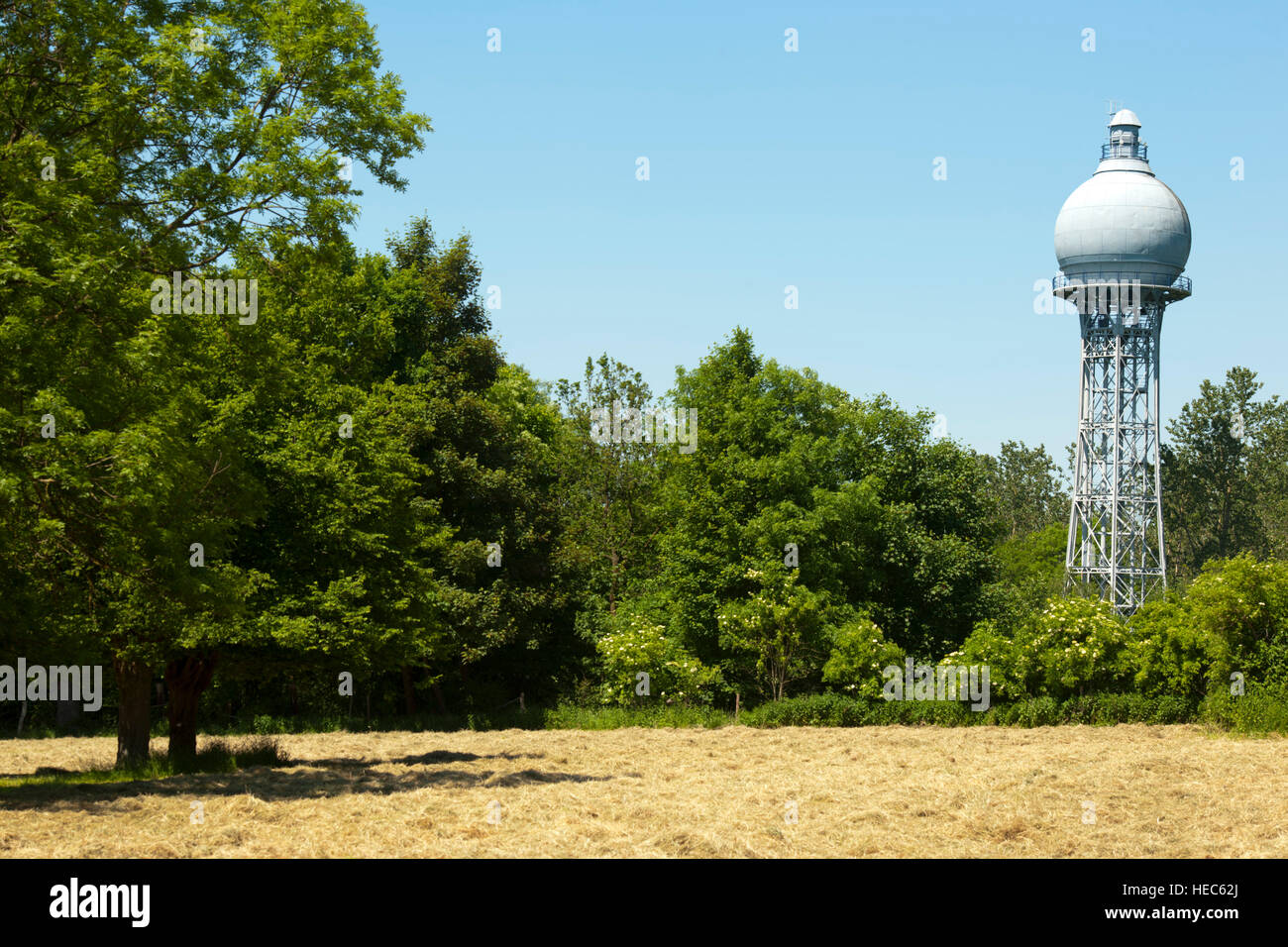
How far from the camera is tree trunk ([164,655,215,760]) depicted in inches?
990

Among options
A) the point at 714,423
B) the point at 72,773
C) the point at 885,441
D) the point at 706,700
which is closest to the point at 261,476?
the point at 72,773

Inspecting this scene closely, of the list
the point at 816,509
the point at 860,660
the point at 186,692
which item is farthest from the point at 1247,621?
the point at 186,692

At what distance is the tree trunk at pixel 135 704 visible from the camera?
2456cm

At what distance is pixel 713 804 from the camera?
718 inches

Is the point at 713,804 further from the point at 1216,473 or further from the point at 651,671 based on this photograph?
the point at 1216,473

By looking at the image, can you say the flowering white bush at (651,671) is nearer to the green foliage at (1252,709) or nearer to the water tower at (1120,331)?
the green foliage at (1252,709)

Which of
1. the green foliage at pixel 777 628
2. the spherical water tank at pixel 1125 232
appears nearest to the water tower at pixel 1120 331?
the spherical water tank at pixel 1125 232

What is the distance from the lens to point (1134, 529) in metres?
67.4

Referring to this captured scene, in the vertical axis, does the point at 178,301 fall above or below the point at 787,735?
above

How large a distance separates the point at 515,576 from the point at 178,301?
25.4m

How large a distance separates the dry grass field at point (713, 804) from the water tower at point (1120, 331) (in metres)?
41.1

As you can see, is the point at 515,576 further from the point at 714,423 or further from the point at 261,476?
the point at 261,476

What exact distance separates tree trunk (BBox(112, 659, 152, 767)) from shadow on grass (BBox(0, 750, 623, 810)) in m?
1.06

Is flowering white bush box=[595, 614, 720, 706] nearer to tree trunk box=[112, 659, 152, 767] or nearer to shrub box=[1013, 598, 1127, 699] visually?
shrub box=[1013, 598, 1127, 699]
